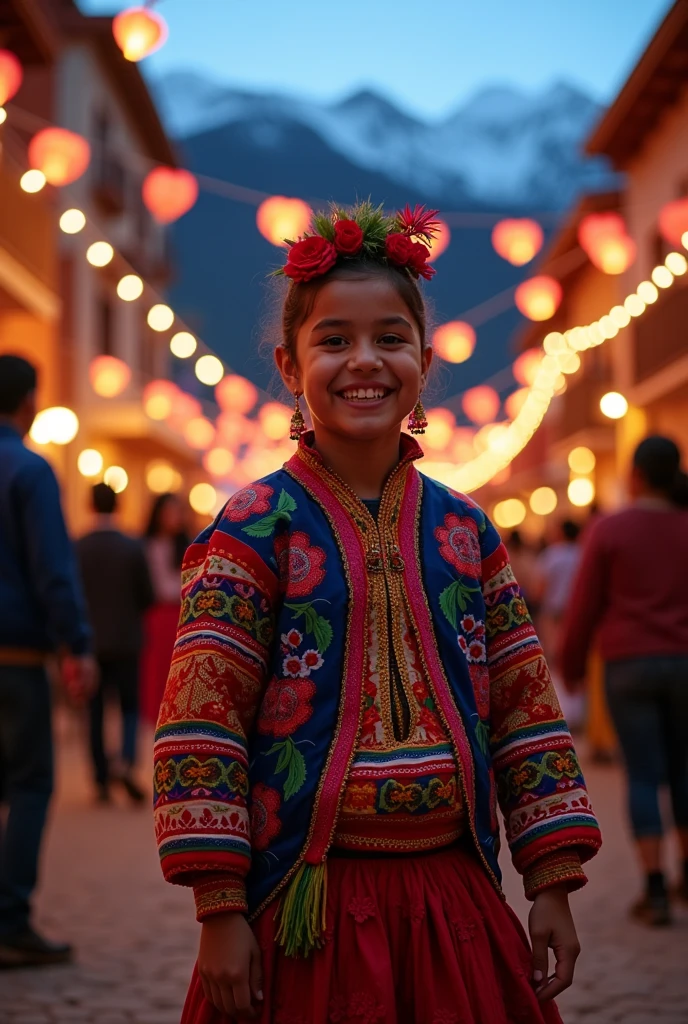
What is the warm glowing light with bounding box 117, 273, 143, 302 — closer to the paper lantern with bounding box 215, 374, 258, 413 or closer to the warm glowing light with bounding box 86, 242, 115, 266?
the warm glowing light with bounding box 86, 242, 115, 266

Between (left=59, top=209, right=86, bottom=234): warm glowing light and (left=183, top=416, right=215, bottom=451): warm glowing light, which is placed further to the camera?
(left=183, top=416, right=215, bottom=451): warm glowing light

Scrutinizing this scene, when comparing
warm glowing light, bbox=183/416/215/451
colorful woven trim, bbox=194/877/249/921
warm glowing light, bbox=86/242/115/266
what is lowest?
colorful woven trim, bbox=194/877/249/921

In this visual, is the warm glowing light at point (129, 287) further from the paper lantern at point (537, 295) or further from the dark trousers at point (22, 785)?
the dark trousers at point (22, 785)

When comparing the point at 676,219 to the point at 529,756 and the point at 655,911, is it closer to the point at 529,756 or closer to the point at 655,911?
the point at 655,911

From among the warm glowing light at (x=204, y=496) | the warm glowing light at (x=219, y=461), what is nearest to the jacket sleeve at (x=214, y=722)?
the warm glowing light at (x=219, y=461)

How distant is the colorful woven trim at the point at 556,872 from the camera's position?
2252 millimetres

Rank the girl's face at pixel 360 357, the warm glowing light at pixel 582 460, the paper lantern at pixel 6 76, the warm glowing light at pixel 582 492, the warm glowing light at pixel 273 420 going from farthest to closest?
the warm glowing light at pixel 582 460 < the warm glowing light at pixel 582 492 < the warm glowing light at pixel 273 420 < the paper lantern at pixel 6 76 < the girl's face at pixel 360 357

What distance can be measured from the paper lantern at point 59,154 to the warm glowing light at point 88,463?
9.39 metres

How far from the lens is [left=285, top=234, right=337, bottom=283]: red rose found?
2.38 meters

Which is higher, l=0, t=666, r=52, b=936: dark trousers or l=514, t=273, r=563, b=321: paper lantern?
l=514, t=273, r=563, b=321: paper lantern

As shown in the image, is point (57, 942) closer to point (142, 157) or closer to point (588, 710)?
point (588, 710)

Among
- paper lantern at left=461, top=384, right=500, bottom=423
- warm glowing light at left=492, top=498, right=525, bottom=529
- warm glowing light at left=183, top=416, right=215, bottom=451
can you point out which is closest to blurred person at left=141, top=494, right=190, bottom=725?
paper lantern at left=461, top=384, right=500, bottom=423

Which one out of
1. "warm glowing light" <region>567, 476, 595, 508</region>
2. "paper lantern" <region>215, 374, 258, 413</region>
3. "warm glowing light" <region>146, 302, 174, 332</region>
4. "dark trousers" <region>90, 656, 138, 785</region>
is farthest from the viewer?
"warm glowing light" <region>567, 476, 595, 508</region>

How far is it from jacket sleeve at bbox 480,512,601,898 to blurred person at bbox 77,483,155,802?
645 centimetres
